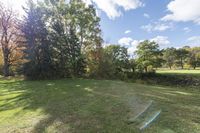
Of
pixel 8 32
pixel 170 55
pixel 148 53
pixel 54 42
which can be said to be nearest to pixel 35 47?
pixel 54 42

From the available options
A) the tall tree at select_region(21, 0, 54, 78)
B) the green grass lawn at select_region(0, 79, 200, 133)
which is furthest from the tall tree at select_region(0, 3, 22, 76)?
the green grass lawn at select_region(0, 79, 200, 133)

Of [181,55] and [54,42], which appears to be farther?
[181,55]

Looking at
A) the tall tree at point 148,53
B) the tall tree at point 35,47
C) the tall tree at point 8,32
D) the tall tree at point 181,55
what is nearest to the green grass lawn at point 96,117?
the tall tree at point 35,47

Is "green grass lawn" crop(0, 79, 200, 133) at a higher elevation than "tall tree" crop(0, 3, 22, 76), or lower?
lower

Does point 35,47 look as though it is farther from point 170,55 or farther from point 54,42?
point 170,55

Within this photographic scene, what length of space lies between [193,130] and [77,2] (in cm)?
2161

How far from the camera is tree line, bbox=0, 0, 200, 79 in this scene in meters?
17.3

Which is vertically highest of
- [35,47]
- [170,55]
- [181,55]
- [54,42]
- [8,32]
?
[8,32]

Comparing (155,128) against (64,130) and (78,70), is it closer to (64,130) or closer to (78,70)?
(64,130)

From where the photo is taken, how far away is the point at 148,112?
18.2ft

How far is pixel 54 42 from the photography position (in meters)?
18.7

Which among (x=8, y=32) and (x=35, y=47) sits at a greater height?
(x=8, y=32)

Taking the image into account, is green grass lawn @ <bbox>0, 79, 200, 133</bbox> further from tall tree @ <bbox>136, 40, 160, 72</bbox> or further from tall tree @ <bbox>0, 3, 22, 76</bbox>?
tall tree @ <bbox>136, 40, 160, 72</bbox>

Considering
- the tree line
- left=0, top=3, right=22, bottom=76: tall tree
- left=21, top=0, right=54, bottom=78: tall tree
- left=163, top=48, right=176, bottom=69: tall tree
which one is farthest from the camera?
left=163, top=48, right=176, bottom=69: tall tree
